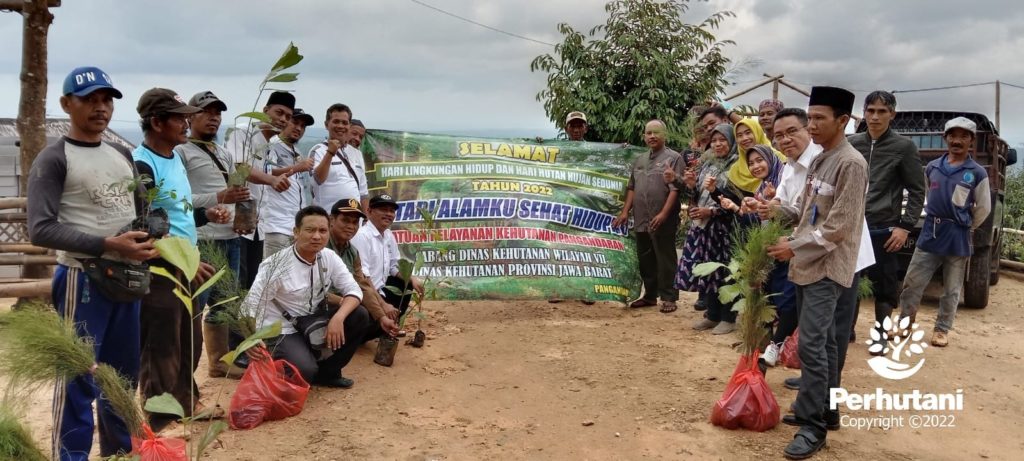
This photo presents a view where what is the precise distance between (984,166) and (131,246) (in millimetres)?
7769

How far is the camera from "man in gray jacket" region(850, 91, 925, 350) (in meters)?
4.77

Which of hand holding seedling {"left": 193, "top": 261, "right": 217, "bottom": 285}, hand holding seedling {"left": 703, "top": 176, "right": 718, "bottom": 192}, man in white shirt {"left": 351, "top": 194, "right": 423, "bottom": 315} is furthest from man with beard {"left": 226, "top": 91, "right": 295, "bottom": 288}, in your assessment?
hand holding seedling {"left": 703, "top": 176, "right": 718, "bottom": 192}

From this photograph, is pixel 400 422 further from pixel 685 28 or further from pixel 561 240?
pixel 685 28

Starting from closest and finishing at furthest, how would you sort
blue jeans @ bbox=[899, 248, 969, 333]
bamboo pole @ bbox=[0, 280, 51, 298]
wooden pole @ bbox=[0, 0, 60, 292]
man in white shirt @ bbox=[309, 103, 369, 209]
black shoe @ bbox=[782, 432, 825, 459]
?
black shoe @ bbox=[782, 432, 825, 459], man in white shirt @ bbox=[309, 103, 369, 209], blue jeans @ bbox=[899, 248, 969, 333], wooden pole @ bbox=[0, 0, 60, 292], bamboo pole @ bbox=[0, 280, 51, 298]

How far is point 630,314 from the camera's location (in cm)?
646

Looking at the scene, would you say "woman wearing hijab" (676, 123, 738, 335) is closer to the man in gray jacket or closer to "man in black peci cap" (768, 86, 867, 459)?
the man in gray jacket

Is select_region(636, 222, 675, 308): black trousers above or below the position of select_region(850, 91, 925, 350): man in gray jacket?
below

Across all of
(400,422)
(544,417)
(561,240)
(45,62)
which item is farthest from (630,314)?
(45,62)

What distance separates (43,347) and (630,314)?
4886mm

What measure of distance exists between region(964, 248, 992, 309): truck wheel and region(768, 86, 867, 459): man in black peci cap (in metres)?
4.29

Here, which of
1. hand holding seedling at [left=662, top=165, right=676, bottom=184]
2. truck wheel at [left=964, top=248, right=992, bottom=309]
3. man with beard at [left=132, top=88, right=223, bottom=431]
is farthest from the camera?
truck wheel at [left=964, top=248, right=992, bottom=309]

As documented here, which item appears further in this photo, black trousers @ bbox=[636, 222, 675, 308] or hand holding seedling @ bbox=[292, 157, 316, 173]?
black trousers @ bbox=[636, 222, 675, 308]

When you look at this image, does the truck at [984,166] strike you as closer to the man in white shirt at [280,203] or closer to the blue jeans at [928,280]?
the blue jeans at [928,280]

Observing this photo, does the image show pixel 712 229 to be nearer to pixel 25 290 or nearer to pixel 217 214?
pixel 217 214
